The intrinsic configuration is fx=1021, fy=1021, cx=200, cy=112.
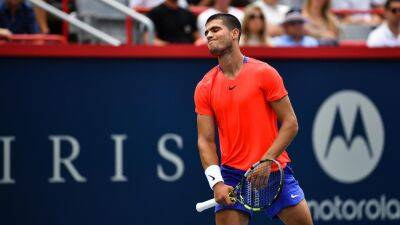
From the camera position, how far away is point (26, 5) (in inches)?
386

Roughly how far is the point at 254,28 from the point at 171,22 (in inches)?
38.5

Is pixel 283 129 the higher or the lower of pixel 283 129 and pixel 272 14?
the lower

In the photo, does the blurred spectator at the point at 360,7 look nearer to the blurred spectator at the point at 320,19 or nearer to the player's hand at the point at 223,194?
the blurred spectator at the point at 320,19

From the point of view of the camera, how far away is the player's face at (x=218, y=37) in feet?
22.1

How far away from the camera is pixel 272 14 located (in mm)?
11672

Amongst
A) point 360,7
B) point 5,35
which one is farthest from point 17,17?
point 360,7

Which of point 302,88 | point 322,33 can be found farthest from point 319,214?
point 322,33

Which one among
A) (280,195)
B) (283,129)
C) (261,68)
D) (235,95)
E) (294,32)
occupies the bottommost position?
(280,195)

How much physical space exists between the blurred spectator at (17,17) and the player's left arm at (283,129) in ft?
12.4

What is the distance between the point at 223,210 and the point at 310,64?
307cm

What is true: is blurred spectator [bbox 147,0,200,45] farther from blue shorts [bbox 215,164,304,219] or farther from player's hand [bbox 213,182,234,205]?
player's hand [bbox 213,182,234,205]

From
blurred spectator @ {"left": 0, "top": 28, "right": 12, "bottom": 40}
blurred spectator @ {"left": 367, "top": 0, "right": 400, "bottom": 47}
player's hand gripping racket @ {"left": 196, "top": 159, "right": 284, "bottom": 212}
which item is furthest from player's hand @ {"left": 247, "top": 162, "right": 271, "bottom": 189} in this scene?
blurred spectator @ {"left": 367, "top": 0, "right": 400, "bottom": 47}

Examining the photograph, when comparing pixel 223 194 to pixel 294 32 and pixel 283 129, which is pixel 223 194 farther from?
pixel 294 32

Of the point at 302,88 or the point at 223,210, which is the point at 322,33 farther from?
the point at 223,210
